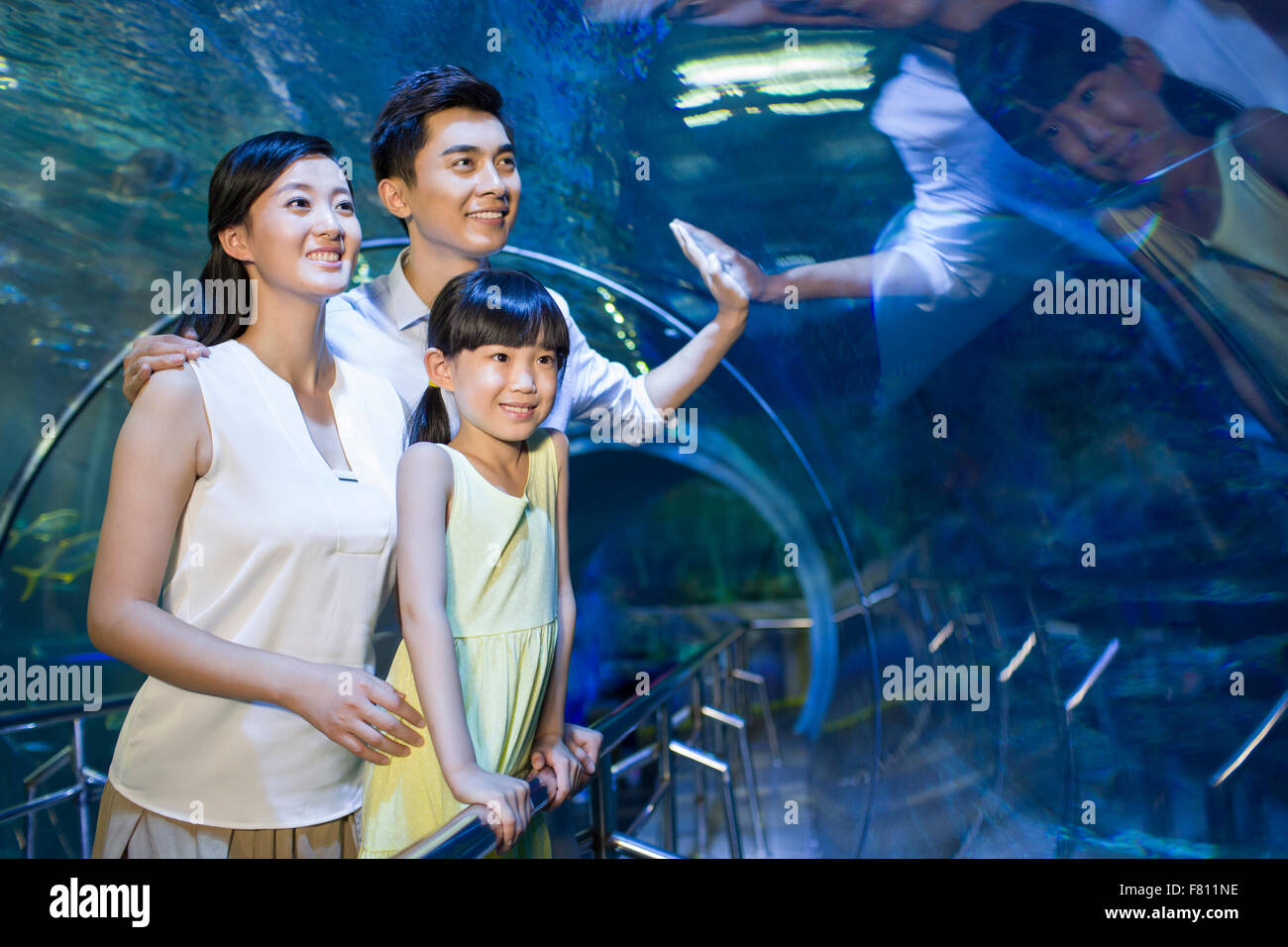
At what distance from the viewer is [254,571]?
1584mm

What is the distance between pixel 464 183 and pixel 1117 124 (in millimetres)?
1988

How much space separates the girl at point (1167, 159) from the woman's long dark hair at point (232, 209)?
2.07m

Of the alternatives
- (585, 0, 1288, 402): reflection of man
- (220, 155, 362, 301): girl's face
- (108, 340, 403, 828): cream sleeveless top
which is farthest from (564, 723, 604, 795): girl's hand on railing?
(585, 0, 1288, 402): reflection of man

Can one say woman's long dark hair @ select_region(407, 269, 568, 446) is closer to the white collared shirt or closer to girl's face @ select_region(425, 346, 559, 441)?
girl's face @ select_region(425, 346, 559, 441)

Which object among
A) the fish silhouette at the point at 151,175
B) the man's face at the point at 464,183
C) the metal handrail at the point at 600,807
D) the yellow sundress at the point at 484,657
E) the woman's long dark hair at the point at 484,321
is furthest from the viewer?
the fish silhouette at the point at 151,175

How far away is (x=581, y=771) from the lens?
1.67 meters

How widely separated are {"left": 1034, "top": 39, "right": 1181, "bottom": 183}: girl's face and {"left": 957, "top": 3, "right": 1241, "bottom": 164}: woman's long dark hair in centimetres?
2

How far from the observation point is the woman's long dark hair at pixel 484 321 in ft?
5.61

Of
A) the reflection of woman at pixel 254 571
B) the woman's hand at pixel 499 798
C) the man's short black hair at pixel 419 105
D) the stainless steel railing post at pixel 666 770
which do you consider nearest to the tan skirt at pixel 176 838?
the reflection of woman at pixel 254 571

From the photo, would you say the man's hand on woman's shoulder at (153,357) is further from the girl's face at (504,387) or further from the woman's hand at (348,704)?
the woman's hand at (348,704)

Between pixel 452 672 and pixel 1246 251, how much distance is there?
263 cm
